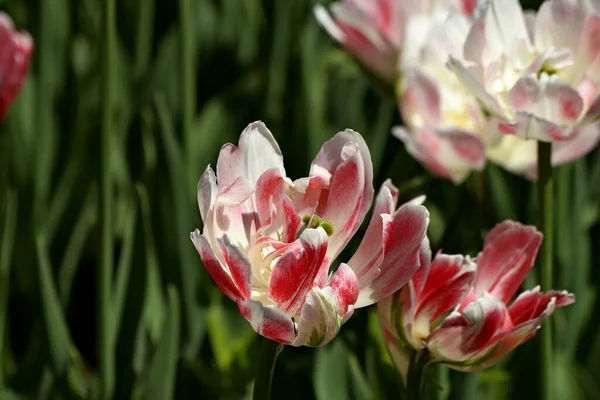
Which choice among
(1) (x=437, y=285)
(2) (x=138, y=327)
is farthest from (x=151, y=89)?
(1) (x=437, y=285)

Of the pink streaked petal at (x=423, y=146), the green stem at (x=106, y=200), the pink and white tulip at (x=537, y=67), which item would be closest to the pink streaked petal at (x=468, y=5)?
the pink streaked petal at (x=423, y=146)

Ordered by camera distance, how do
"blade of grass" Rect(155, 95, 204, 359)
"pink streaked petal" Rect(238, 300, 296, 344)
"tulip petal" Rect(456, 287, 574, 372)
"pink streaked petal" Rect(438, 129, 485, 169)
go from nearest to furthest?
"pink streaked petal" Rect(238, 300, 296, 344)
"tulip petal" Rect(456, 287, 574, 372)
"pink streaked petal" Rect(438, 129, 485, 169)
"blade of grass" Rect(155, 95, 204, 359)

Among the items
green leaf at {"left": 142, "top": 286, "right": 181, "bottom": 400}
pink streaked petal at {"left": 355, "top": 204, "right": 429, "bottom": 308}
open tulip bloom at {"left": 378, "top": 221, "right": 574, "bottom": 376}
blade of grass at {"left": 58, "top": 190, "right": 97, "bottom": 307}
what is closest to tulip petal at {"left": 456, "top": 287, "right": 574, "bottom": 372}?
open tulip bloom at {"left": 378, "top": 221, "right": 574, "bottom": 376}

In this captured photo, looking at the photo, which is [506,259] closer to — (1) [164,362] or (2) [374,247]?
(2) [374,247]

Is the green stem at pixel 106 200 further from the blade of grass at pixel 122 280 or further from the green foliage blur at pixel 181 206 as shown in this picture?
the blade of grass at pixel 122 280

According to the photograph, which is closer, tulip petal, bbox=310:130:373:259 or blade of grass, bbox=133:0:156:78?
tulip petal, bbox=310:130:373:259

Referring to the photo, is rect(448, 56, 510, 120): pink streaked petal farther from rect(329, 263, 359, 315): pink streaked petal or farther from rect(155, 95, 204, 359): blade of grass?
rect(155, 95, 204, 359): blade of grass
